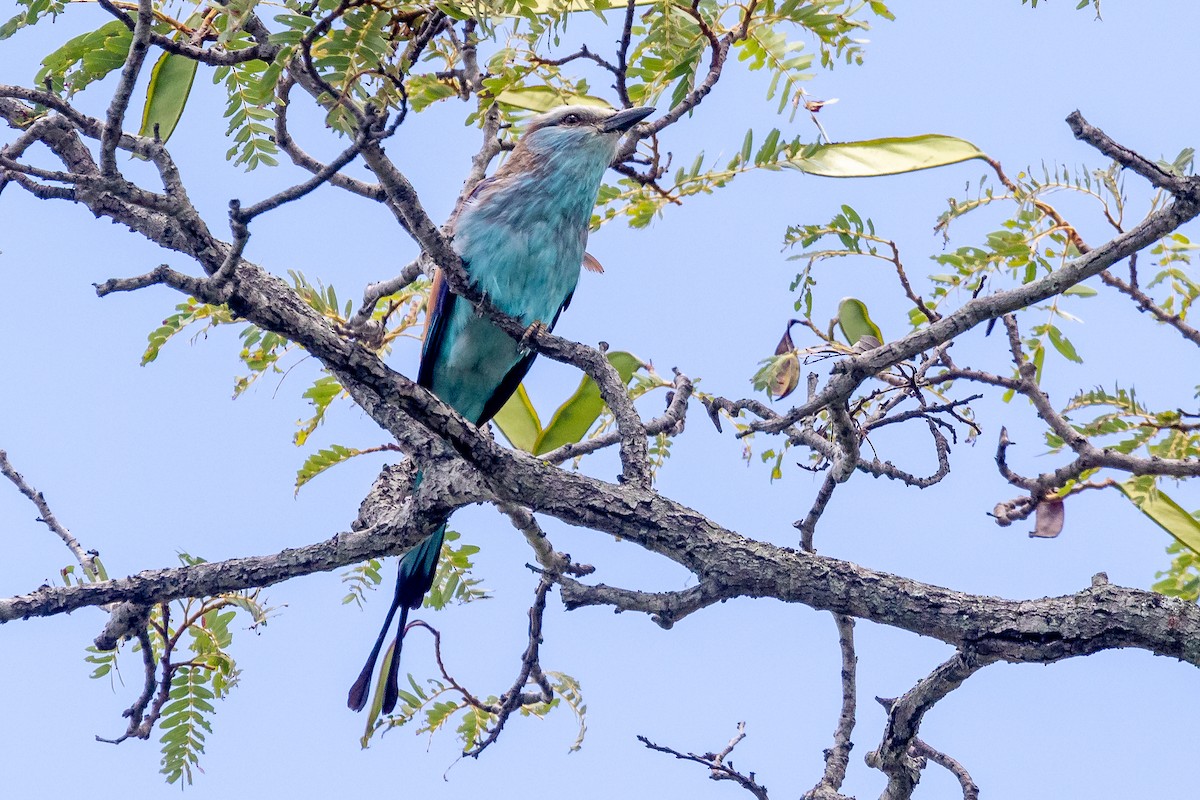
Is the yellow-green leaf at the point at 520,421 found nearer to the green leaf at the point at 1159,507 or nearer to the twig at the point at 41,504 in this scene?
the twig at the point at 41,504

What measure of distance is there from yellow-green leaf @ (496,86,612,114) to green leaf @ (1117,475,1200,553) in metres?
1.99

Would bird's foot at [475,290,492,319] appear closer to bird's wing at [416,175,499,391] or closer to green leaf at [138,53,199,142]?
bird's wing at [416,175,499,391]

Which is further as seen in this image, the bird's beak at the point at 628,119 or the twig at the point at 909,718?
the bird's beak at the point at 628,119

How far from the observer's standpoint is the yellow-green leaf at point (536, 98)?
3.34 meters

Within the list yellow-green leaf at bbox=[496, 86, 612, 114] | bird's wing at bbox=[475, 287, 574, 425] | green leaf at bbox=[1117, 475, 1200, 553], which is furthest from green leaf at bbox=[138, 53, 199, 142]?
green leaf at bbox=[1117, 475, 1200, 553]

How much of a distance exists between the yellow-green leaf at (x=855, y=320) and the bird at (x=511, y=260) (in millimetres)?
1042

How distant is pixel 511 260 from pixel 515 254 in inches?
1.2

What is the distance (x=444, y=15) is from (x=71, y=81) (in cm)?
105

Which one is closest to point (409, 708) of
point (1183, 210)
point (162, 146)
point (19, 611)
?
point (19, 611)

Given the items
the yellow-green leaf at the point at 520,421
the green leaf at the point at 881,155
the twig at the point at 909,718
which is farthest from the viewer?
the yellow-green leaf at the point at 520,421

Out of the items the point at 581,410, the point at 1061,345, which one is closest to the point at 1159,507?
the point at 1061,345

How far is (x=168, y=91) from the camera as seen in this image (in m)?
2.91

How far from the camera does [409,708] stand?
12.0ft

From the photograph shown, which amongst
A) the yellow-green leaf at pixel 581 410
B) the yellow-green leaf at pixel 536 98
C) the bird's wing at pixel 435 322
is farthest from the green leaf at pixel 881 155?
the bird's wing at pixel 435 322
